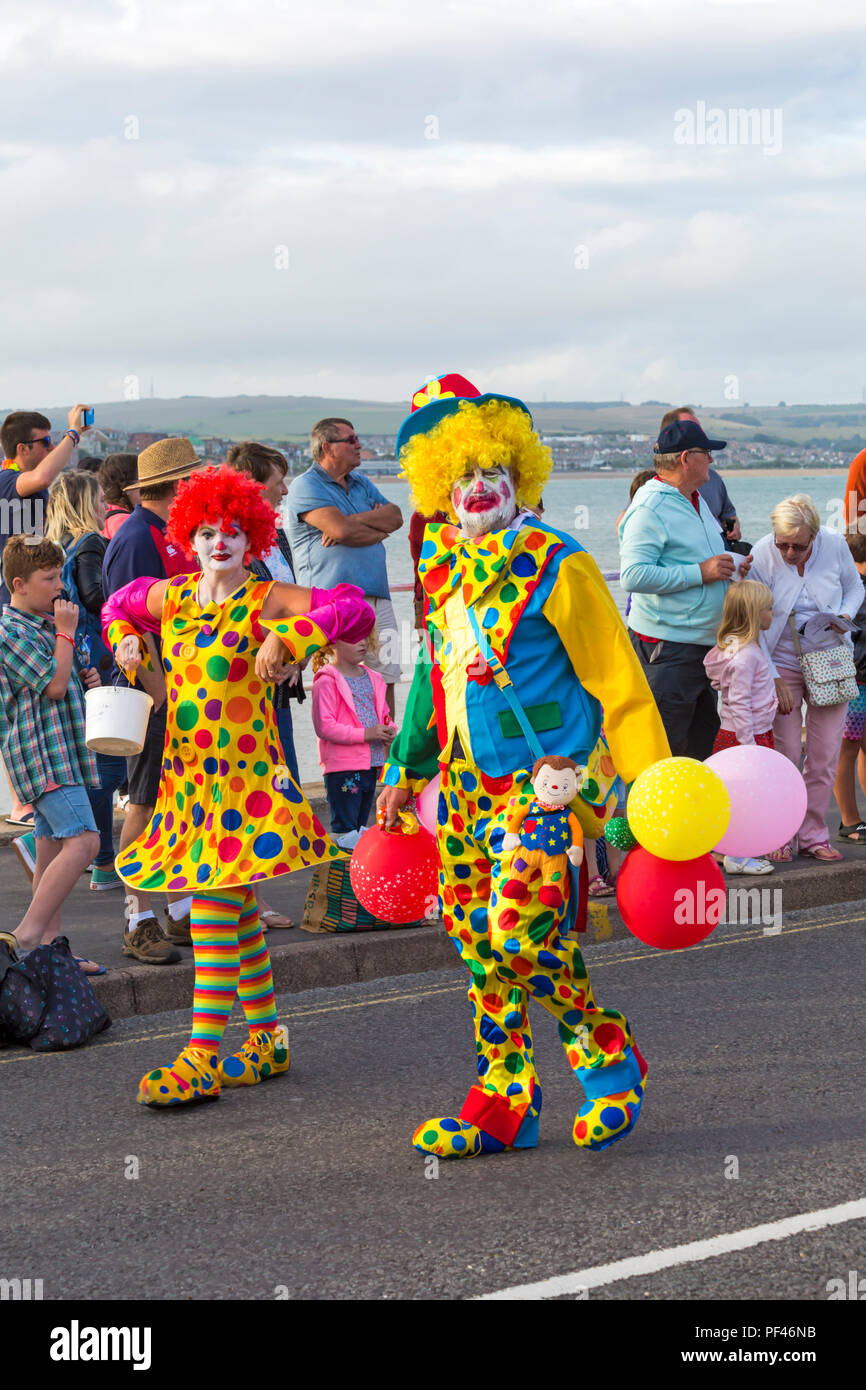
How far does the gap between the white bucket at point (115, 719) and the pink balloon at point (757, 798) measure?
183cm

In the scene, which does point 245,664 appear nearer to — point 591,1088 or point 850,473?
point 591,1088

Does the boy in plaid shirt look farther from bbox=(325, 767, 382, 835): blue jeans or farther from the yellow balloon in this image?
the yellow balloon

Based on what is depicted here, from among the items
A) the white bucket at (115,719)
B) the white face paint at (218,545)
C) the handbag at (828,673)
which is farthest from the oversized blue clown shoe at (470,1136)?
the handbag at (828,673)

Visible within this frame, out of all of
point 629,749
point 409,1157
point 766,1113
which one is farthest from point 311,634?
point 766,1113

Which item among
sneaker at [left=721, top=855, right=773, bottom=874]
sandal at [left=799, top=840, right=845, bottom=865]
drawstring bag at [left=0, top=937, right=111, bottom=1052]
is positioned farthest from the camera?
sandal at [left=799, top=840, right=845, bottom=865]

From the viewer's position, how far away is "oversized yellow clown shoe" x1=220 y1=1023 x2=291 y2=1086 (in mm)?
5281

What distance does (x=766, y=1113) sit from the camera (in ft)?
15.9

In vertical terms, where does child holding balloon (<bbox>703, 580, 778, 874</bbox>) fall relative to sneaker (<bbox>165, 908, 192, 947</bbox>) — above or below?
above

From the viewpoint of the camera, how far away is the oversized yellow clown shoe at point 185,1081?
5.02m

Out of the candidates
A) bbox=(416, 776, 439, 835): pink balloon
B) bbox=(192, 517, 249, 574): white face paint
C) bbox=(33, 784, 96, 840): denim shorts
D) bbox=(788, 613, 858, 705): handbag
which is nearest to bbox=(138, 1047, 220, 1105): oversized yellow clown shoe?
bbox=(416, 776, 439, 835): pink balloon

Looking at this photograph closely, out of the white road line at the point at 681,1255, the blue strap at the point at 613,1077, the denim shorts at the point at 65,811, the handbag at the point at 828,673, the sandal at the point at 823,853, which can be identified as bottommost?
the sandal at the point at 823,853

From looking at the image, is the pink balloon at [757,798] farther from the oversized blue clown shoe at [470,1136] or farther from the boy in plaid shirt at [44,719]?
the boy in plaid shirt at [44,719]

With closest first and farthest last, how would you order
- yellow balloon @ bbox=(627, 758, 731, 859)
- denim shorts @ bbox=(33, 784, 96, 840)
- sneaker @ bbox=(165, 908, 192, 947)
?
yellow balloon @ bbox=(627, 758, 731, 859) → denim shorts @ bbox=(33, 784, 96, 840) → sneaker @ bbox=(165, 908, 192, 947)

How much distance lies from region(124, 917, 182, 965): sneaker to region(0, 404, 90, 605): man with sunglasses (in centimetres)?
279
